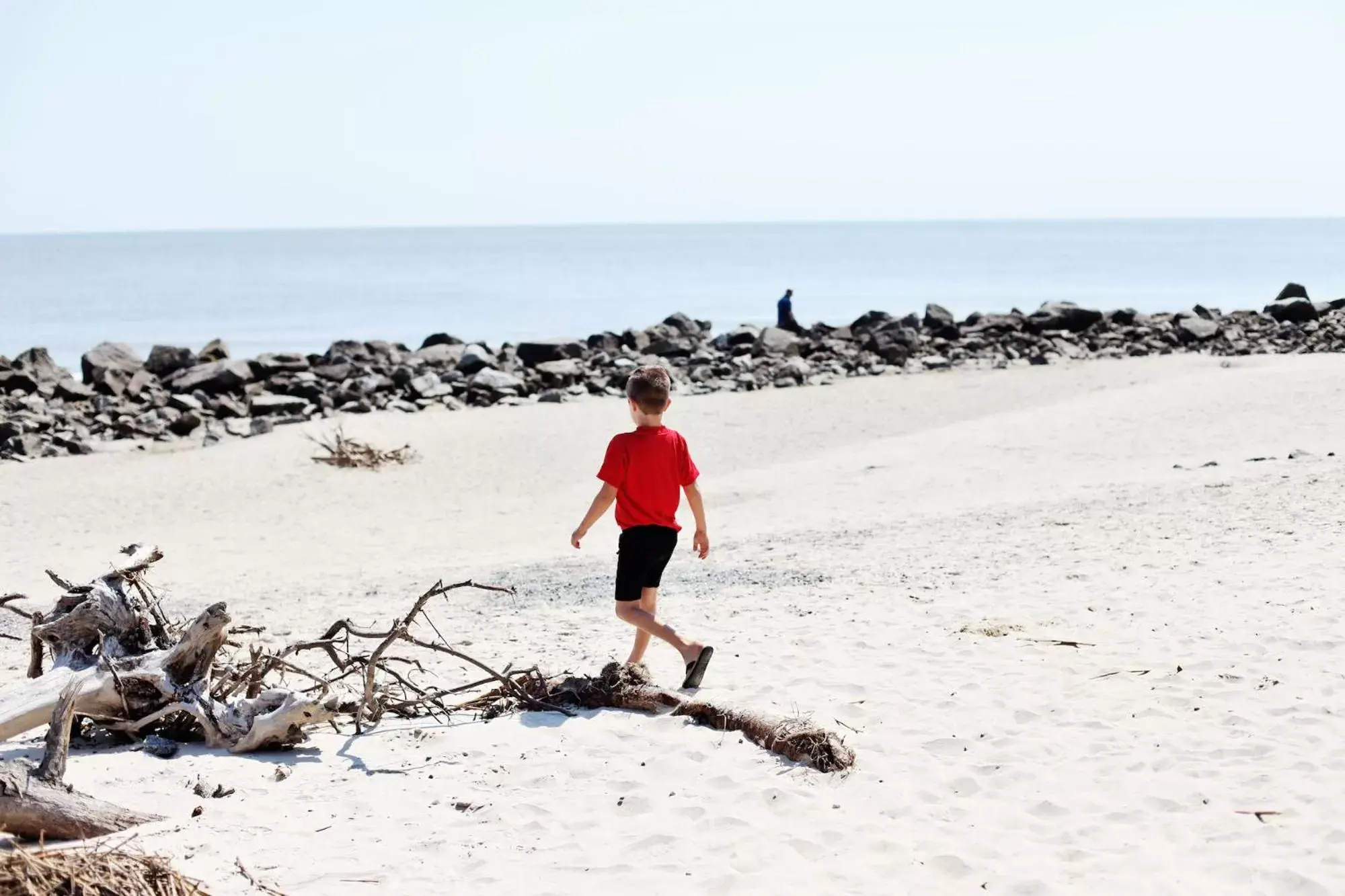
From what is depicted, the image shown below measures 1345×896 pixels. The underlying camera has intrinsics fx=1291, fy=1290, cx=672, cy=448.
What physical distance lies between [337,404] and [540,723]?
18.4m

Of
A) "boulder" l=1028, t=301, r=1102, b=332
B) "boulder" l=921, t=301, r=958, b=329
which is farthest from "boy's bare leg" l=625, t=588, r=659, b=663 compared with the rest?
"boulder" l=1028, t=301, r=1102, b=332

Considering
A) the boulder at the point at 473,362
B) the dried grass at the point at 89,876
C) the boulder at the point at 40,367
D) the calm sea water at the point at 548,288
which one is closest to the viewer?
the dried grass at the point at 89,876

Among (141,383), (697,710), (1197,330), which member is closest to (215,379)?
(141,383)

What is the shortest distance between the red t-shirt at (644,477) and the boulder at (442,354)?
2181 centimetres

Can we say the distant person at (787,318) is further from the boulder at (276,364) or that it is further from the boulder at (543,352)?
the boulder at (276,364)

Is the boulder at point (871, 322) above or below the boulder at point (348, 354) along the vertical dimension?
above

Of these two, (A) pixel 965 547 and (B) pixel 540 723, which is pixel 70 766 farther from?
(A) pixel 965 547

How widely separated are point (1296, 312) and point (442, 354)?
855 inches

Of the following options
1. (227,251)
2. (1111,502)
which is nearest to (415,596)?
(1111,502)

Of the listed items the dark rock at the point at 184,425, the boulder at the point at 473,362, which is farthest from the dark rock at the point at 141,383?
the boulder at the point at 473,362

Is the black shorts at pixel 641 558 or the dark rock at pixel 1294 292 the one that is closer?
the black shorts at pixel 641 558

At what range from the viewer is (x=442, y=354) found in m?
29.7

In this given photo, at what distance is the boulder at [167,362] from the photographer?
2778 cm

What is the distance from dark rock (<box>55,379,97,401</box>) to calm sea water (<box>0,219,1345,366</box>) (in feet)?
82.2
